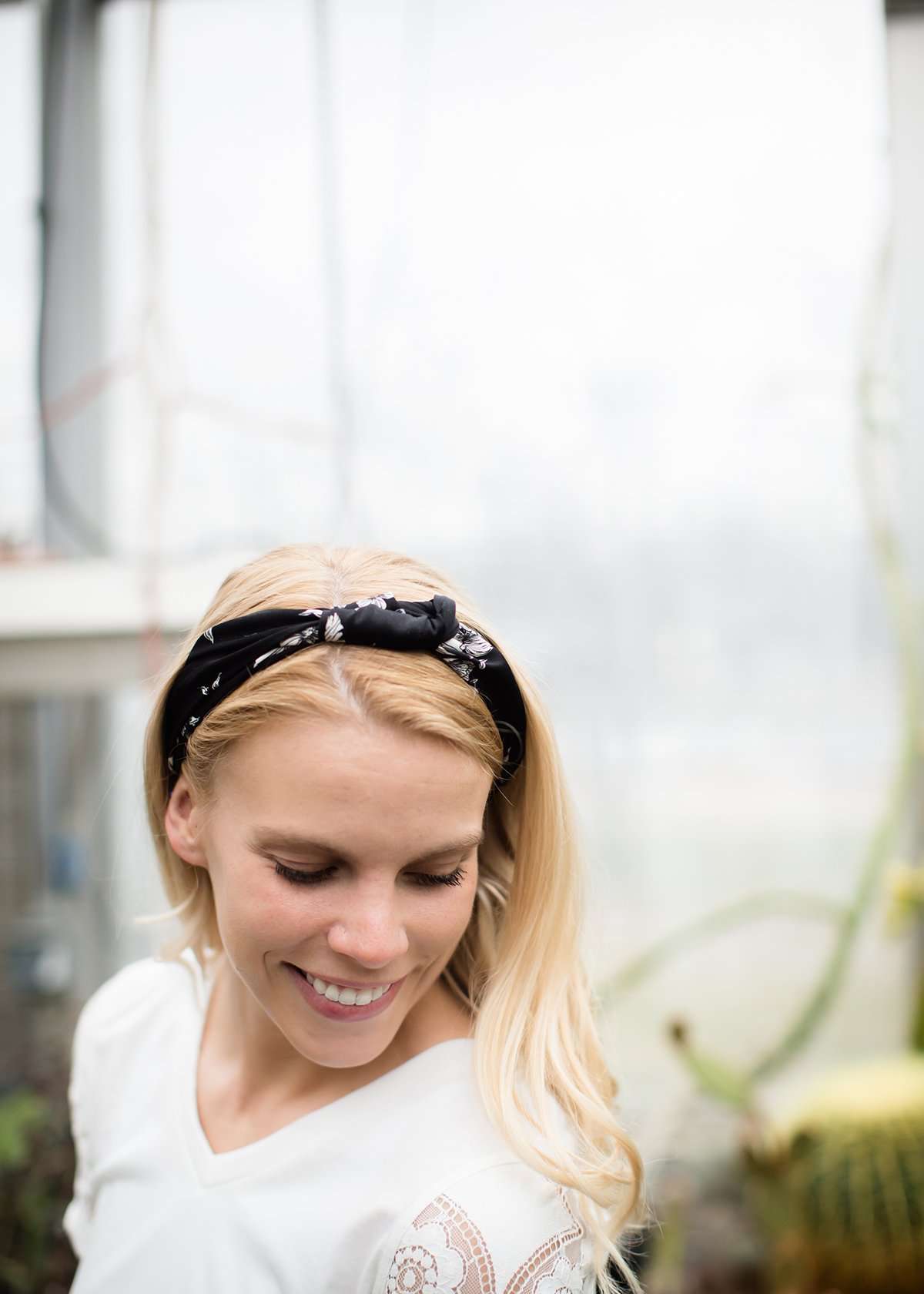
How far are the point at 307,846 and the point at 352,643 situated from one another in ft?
0.43

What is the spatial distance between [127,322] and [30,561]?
0.57 metres

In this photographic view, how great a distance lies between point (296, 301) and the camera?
2129 millimetres

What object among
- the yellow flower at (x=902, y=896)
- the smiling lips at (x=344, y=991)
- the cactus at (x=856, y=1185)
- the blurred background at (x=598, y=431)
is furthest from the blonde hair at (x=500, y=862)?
the yellow flower at (x=902, y=896)

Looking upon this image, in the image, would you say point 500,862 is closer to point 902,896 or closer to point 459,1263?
point 459,1263

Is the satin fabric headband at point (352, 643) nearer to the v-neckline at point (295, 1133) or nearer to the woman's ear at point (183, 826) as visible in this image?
the woman's ear at point (183, 826)

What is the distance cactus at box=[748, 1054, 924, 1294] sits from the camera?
1639 mm

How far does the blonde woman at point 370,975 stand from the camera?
2.20ft

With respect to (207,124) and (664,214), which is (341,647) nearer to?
(664,214)

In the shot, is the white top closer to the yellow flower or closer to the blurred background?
the blurred background

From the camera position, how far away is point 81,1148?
3.06ft

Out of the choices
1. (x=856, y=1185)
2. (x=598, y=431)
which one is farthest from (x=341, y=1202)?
(x=598, y=431)

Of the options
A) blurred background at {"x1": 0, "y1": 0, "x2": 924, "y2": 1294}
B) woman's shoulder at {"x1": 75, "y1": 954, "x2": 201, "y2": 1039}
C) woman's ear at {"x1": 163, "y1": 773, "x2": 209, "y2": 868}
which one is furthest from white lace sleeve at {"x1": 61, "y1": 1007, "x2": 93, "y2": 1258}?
blurred background at {"x1": 0, "y1": 0, "x2": 924, "y2": 1294}

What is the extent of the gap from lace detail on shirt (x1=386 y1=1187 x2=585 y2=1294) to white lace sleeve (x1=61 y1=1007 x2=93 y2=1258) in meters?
0.35

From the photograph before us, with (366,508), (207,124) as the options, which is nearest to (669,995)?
(366,508)
